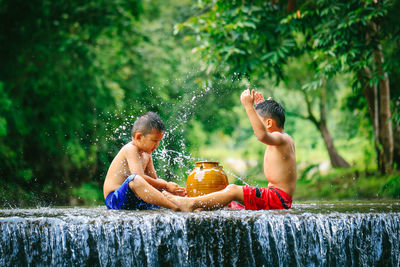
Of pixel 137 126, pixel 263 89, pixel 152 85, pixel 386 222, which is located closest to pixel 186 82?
pixel 152 85

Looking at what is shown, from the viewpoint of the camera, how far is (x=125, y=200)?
13.5ft

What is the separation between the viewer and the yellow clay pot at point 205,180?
402cm

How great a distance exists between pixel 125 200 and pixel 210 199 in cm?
87

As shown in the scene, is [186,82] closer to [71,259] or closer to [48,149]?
[48,149]

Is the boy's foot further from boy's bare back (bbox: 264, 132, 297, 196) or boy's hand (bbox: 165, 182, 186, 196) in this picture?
boy's bare back (bbox: 264, 132, 297, 196)

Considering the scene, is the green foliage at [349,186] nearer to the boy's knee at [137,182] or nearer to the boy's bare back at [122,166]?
the boy's bare back at [122,166]

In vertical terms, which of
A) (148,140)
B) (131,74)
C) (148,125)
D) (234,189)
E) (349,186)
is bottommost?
(349,186)

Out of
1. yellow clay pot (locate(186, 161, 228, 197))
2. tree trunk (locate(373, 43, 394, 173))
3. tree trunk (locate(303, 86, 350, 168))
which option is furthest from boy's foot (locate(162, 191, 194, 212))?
tree trunk (locate(303, 86, 350, 168))

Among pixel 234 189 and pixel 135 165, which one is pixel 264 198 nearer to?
pixel 234 189

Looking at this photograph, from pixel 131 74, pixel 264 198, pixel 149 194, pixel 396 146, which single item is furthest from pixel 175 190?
pixel 131 74

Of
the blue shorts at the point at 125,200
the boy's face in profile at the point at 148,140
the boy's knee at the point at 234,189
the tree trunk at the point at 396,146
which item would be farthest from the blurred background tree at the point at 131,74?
the blue shorts at the point at 125,200

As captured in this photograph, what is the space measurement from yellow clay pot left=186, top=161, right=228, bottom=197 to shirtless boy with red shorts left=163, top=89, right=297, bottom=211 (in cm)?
16

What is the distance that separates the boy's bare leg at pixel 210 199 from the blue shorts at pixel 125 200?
402 mm

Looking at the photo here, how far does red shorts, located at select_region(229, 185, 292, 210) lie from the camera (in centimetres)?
395
